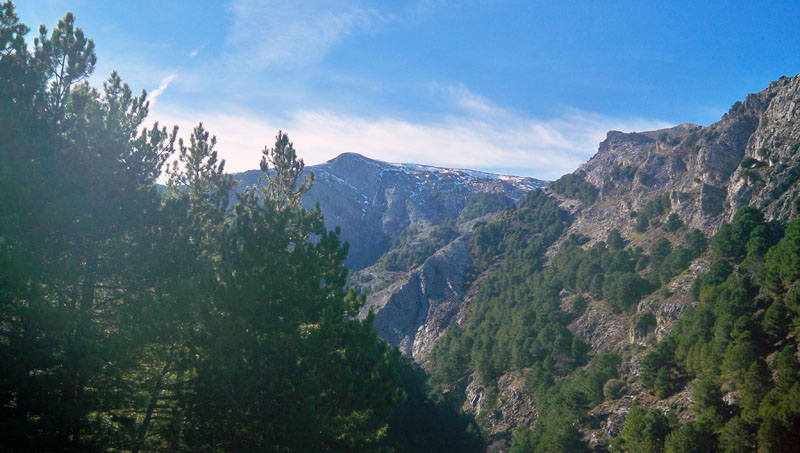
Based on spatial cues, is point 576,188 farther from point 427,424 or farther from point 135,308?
point 135,308

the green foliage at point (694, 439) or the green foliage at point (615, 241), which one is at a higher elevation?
the green foliage at point (615, 241)

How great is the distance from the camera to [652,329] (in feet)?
168

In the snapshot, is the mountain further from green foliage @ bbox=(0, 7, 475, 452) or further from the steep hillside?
green foliage @ bbox=(0, 7, 475, 452)

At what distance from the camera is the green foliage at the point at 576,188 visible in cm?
10931

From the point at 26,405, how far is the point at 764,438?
37.1 metres

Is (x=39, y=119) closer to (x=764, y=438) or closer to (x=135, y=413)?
(x=135, y=413)

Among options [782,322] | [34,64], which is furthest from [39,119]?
[782,322]

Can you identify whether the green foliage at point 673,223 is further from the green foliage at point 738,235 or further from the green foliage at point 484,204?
the green foliage at point 484,204

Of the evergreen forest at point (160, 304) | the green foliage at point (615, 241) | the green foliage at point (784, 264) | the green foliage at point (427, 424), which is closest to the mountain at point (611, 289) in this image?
the green foliage at point (615, 241)

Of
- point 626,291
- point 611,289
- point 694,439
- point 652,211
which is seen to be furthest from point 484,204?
point 694,439

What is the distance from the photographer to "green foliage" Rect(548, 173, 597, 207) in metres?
109

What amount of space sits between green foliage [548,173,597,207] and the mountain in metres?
0.49

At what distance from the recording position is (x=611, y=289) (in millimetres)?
62125

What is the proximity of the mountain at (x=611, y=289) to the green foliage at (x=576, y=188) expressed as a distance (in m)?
0.49
